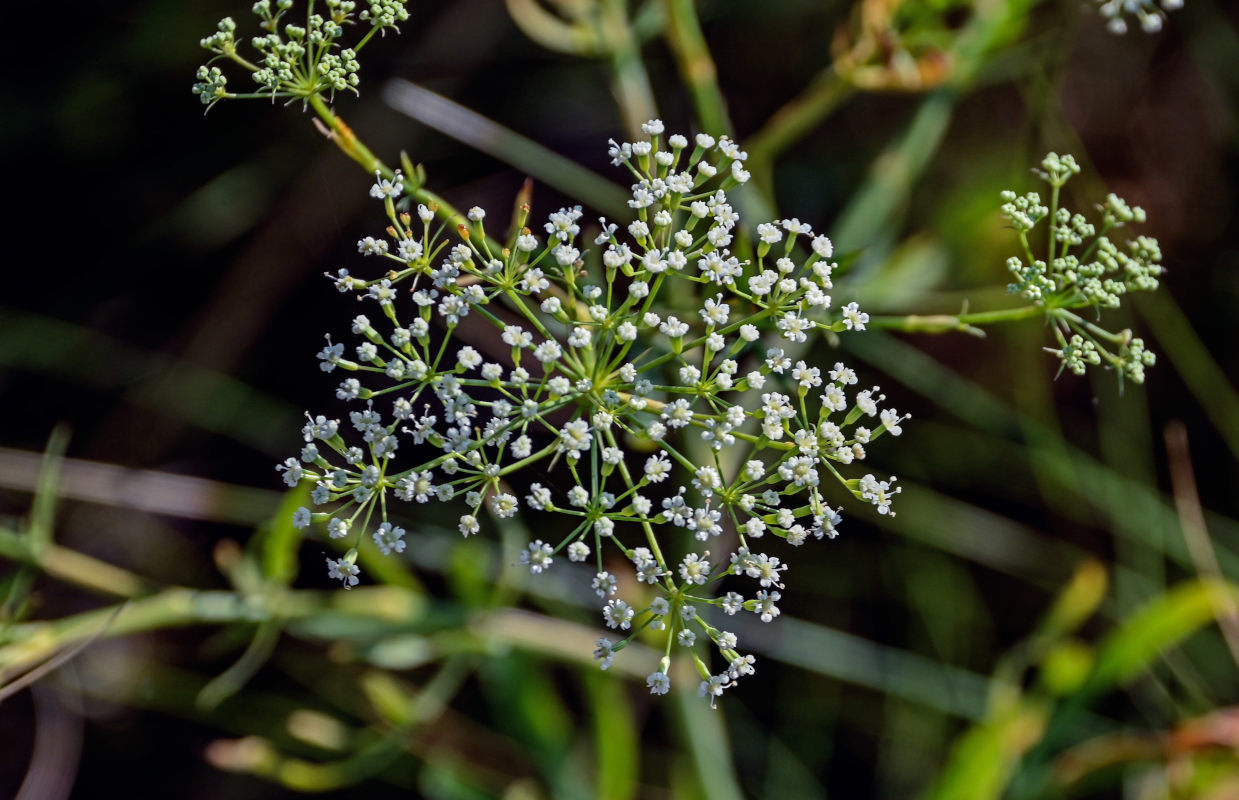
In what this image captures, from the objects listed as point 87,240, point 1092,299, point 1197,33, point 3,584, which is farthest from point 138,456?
point 1197,33

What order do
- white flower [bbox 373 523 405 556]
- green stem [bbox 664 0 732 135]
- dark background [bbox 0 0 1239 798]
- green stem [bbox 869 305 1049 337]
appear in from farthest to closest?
dark background [bbox 0 0 1239 798], green stem [bbox 664 0 732 135], green stem [bbox 869 305 1049 337], white flower [bbox 373 523 405 556]

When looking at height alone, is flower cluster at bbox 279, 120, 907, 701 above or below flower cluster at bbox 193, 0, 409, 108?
below

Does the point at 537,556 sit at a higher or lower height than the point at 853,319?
lower

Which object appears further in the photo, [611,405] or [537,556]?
[611,405]

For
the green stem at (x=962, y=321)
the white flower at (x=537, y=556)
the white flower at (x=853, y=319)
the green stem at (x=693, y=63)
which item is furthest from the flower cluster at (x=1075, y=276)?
the white flower at (x=537, y=556)

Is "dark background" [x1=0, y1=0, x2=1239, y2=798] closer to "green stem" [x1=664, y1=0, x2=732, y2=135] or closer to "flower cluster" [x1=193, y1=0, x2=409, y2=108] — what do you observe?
"green stem" [x1=664, y1=0, x2=732, y2=135]

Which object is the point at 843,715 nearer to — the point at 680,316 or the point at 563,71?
the point at 680,316

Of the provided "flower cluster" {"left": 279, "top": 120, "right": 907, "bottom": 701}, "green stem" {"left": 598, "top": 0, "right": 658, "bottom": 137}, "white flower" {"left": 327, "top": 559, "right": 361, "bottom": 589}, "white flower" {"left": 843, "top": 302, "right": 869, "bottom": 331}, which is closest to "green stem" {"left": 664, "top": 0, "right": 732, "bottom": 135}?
"green stem" {"left": 598, "top": 0, "right": 658, "bottom": 137}

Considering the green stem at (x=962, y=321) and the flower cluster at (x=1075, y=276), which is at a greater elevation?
the flower cluster at (x=1075, y=276)

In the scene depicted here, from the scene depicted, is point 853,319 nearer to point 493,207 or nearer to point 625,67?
point 625,67

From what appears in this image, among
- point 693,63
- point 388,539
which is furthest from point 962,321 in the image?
point 388,539

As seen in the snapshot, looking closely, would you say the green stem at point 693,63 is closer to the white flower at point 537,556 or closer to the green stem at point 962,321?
the green stem at point 962,321
